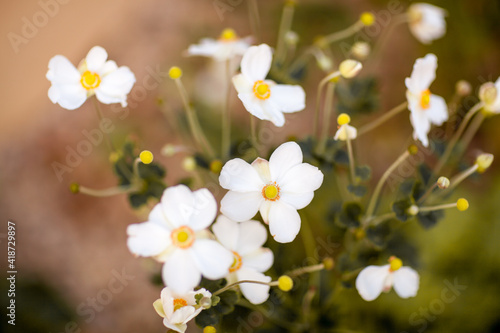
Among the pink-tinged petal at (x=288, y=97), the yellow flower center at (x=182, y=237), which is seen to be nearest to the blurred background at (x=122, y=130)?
the pink-tinged petal at (x=288, y=97)

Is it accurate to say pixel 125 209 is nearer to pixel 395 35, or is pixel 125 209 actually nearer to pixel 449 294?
pixel 449 294

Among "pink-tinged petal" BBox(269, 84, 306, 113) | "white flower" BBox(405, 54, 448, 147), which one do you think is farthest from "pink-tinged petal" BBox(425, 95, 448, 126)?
"pink-tinged petal" BBox(269, 84, 306, 113)

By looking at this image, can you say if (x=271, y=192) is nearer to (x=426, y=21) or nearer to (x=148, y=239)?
(x=148, y=239)

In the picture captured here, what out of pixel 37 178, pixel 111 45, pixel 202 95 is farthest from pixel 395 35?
pixel 37 178

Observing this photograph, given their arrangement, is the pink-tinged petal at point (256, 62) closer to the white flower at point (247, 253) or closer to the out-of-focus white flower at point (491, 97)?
the white flower at point (247, 253)

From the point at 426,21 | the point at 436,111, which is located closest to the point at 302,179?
the point at 436,111
